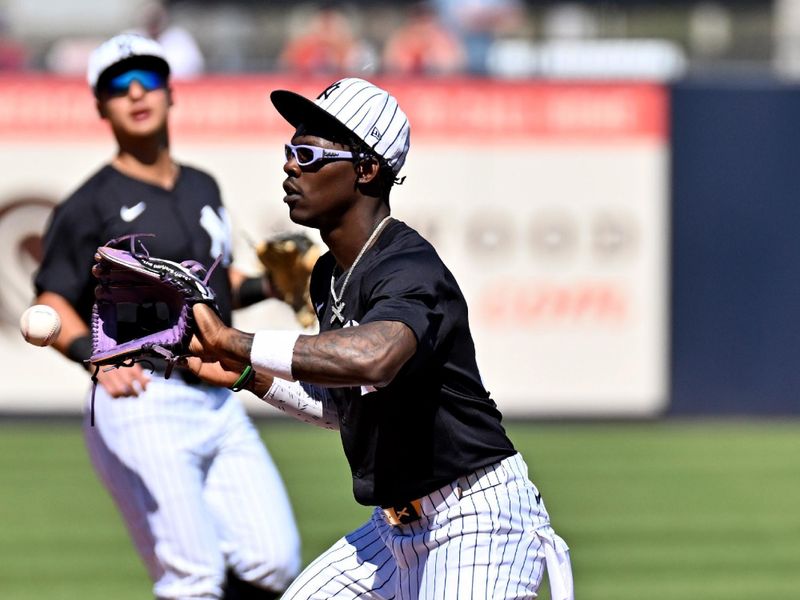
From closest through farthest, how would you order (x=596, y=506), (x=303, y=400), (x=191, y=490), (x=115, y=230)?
(x=303, y=400) → (x=191, y=490) → (x=115, y=230) → (x=596, y=506)

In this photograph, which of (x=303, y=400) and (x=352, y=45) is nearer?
(x=303, y=400)

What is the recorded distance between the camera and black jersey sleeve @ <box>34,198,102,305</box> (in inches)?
242

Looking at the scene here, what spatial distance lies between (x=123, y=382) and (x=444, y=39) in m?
10.2

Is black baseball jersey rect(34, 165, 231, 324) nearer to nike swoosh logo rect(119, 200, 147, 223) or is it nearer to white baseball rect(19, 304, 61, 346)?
nike swoosh logo rect(119, 200, 147, 223)

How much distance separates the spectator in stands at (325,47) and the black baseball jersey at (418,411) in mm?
10131

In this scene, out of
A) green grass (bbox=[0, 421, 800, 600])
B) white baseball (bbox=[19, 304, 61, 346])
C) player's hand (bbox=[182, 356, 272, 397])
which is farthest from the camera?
green grass (bbox=[0, 421, 800, 600])

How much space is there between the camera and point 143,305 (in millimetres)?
4660

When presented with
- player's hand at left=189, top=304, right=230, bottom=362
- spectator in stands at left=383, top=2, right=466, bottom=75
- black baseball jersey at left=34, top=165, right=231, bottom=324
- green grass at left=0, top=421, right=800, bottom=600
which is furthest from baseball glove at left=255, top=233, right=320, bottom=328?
spectator in stands at left=383, top=2, right=466, bottom=75

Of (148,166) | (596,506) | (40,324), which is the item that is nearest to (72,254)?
(148,166)

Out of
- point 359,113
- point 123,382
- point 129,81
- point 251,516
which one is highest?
point 129,81

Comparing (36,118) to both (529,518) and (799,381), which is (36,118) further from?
(529,518)

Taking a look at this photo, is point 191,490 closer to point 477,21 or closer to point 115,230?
point 115,230

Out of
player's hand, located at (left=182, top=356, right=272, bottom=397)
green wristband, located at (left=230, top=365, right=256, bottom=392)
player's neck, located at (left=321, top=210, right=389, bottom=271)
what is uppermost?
player's neck, located at (left=321, top=210, right=389, bottom=271)

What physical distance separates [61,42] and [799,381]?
→ 7785 mm
